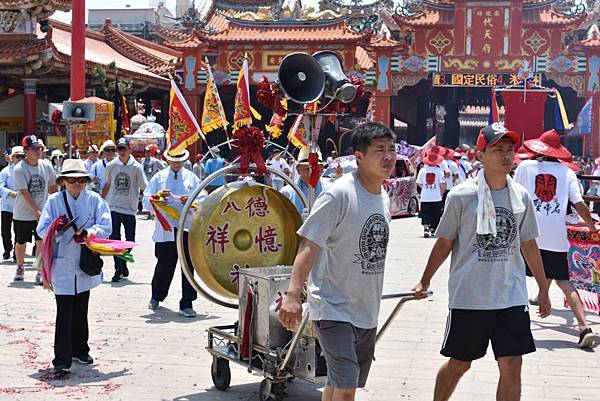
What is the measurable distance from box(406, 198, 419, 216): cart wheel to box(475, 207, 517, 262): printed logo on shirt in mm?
18219

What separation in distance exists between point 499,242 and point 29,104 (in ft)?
81.2

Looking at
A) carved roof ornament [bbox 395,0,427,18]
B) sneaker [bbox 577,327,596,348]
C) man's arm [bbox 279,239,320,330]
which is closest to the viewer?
man's arm [bbox 279,239,320,330]

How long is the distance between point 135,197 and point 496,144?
7.07 m

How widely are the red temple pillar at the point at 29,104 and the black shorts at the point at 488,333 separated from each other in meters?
24.5

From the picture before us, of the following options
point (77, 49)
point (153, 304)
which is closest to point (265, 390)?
point (153, 304)

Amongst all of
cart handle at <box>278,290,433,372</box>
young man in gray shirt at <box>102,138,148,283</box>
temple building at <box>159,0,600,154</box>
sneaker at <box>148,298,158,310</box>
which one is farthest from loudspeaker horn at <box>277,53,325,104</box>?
temple building at <box>159,0,600,154</box>

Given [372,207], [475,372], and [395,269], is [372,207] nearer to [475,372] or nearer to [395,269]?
[475,372]

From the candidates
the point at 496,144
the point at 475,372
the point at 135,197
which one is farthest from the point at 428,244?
the point at 496,144

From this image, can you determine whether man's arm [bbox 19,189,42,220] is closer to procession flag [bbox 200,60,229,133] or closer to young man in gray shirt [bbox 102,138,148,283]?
young man in gray shirt [bbox 102,138,148,283]

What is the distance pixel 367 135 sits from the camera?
4.91 m

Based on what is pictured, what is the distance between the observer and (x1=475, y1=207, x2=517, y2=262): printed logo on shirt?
17.1ft

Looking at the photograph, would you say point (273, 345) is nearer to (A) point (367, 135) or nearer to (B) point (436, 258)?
(B) point (436, 258)

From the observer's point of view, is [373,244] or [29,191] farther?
[29,191]

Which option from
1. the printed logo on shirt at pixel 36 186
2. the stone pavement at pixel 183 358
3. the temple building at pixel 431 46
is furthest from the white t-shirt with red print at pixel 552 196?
the temple building at pixel 431 46
